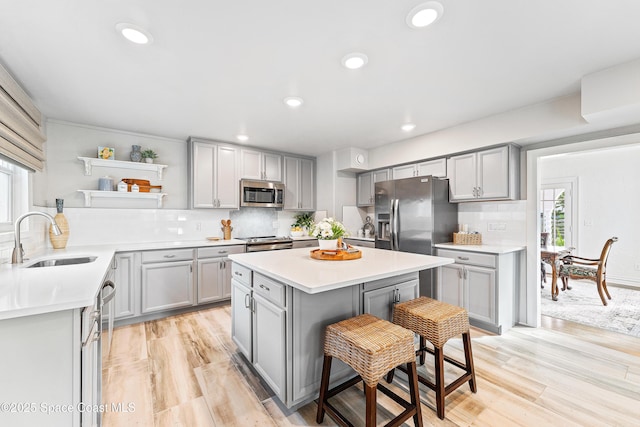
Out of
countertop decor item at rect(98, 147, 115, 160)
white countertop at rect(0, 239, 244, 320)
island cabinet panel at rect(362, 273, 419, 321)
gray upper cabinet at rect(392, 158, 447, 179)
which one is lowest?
island cabinet panel at rect(362, 273, 419, 321)

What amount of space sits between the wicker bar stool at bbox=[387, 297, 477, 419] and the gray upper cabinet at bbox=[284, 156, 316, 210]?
10.2 feet

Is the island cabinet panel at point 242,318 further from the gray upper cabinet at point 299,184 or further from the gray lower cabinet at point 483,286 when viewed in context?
the gray upper cabinet at point 299,184

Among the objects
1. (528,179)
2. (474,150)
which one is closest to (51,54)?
(474,150)

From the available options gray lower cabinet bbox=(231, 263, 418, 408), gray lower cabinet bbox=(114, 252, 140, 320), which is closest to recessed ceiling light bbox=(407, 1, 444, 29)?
gray lower cabinet bbox=(231, 263, 418, 408)

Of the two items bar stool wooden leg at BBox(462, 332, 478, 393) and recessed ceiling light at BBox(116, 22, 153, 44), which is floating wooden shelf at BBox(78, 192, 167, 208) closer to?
recessed ceiling light at BBox(116, 22, 153, 44)

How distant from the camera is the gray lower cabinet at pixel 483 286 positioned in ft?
9.51

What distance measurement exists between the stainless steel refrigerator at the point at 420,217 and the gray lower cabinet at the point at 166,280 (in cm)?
268

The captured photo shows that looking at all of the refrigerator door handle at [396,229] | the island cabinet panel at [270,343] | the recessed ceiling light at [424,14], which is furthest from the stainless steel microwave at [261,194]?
the recessed ceiling light at [424,14]

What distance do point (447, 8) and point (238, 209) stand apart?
363 centimetres

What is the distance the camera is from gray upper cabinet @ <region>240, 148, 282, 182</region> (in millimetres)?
4289

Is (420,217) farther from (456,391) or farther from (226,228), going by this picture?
(226,228)

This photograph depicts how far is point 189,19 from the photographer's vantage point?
1.59 metres

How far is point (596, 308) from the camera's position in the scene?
3662 millimetres

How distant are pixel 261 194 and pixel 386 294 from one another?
2.82 meters
